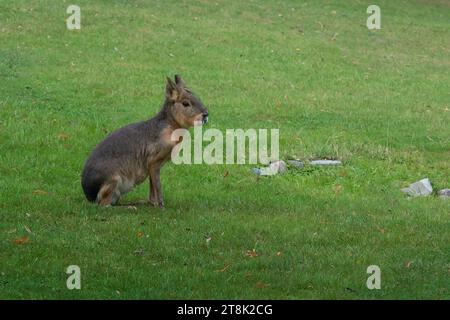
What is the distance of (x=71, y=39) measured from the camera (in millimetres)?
24969

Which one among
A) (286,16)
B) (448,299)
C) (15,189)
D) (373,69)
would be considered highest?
(286,16)

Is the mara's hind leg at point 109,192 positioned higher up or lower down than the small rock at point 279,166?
lower down

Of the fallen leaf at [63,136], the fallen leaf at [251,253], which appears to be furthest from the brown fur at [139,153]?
the fallen leaf at [63,136]

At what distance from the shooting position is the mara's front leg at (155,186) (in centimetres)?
1199

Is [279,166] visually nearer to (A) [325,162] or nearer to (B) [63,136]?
(A) [325,162]

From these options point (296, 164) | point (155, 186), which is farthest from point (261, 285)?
point (296, 164)

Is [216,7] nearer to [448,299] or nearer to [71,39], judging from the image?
[71,39]

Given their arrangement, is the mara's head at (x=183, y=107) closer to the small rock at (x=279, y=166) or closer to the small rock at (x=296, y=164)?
the small rock at (x=279, y=166)

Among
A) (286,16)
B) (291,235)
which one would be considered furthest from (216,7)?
(291,235)

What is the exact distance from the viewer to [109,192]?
38.5ft

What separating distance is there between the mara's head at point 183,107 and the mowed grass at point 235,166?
1172mm

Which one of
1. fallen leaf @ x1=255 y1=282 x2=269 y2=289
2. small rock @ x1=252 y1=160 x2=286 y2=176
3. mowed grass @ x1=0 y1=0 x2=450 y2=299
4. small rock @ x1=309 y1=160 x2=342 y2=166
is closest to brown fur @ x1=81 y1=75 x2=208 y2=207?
mowed grass @ x1=0 y1=0 x2=450 y2=299

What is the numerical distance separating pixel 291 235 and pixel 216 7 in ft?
67.3

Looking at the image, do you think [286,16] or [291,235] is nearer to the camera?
[291,235]
